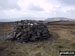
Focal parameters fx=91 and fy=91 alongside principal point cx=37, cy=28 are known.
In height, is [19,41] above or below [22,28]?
below

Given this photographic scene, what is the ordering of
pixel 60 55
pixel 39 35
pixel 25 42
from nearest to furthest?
pixel 60 55 < pixel 25 42 < pixel 39 35

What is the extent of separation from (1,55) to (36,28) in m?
6.80

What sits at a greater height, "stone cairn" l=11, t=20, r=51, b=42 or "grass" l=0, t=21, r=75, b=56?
→ "stone cairn" l=11, t=20, r=51, b=42

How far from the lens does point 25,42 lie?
12258mm

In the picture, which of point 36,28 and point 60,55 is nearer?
point 60,55

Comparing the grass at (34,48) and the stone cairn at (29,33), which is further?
the stone cairn at (29,33)

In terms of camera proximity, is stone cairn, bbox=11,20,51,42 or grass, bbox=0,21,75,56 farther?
stone cairn, bbox=11,20,51,42

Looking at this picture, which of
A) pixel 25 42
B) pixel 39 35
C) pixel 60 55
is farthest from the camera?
pixel 39 35

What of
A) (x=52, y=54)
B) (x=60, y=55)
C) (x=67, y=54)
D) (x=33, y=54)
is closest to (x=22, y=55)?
(x=33, y=54)

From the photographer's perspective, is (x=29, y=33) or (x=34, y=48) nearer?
(x=34, y=48)

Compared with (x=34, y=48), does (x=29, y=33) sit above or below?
above

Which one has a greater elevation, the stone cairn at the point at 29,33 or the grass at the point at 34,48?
the stone cairn at the point at 29,33

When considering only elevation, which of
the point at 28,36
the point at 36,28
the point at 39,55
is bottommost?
the point at 39,55

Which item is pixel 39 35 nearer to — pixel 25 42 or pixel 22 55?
pixel 25 42
